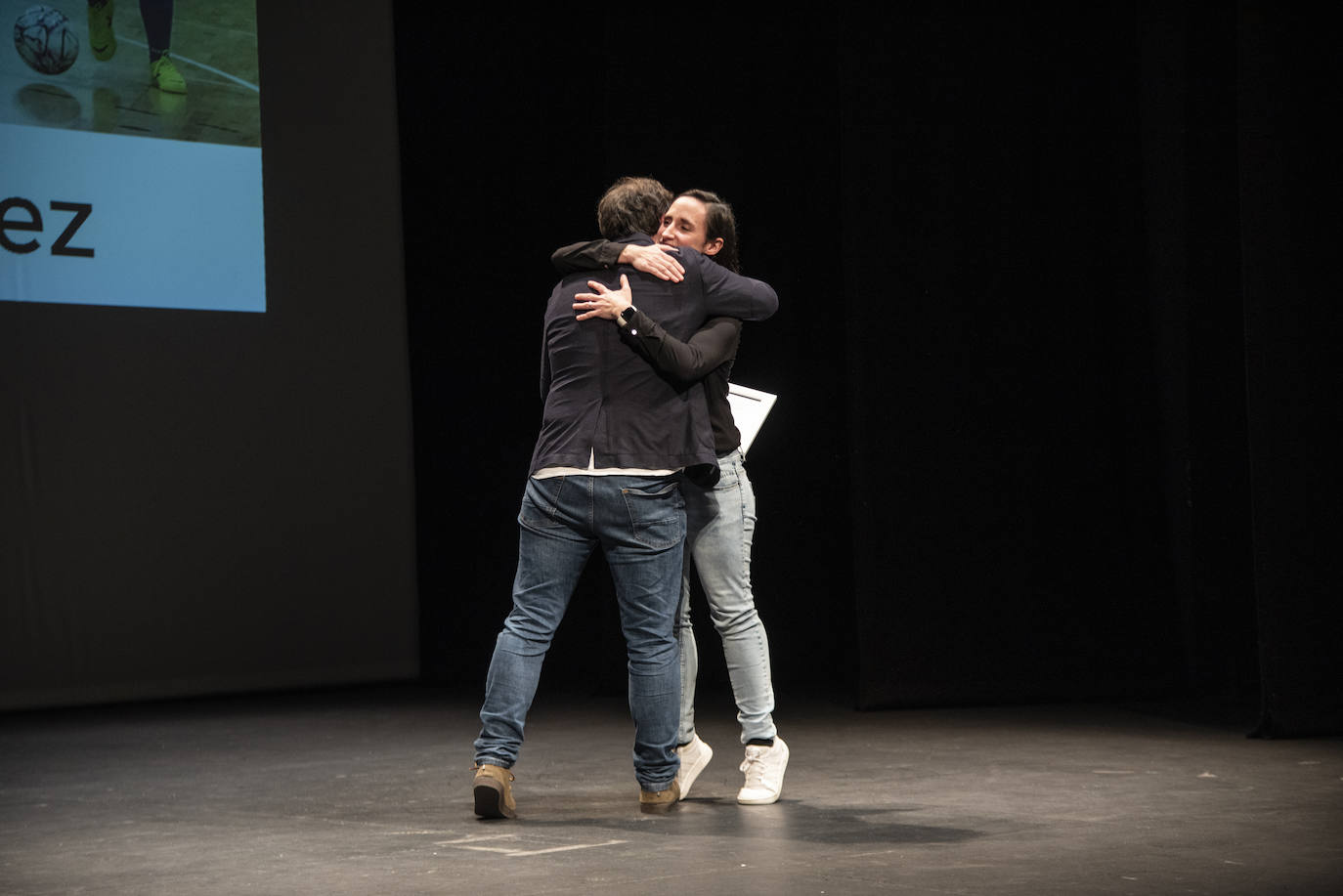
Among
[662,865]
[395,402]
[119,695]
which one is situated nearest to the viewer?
[662,865]

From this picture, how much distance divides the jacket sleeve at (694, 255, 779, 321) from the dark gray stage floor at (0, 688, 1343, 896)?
0.92 metres

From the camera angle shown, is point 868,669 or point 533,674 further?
point 868,669

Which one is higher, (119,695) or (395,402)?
(395,402)

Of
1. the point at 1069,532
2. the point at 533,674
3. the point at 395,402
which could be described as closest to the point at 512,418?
the point at 395,402

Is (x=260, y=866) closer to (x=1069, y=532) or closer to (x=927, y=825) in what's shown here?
(x=927, y=825)

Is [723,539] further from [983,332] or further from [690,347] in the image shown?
[983,332]

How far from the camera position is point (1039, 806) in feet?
9.55

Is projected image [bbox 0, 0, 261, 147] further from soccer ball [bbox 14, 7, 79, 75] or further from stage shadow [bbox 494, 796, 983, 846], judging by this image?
stage shadow [bbox 494, 796, 983, 846]

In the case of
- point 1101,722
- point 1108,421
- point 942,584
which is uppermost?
point 1108,421

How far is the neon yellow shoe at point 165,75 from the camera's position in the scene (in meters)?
4.94

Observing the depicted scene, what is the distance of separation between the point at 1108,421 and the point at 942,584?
0.74m

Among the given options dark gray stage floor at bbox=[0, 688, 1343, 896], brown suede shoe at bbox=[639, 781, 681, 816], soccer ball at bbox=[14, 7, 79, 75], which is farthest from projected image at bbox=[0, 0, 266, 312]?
brown suede shoe at bbox=[639, 781, 681, 816]

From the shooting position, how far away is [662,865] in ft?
7.80

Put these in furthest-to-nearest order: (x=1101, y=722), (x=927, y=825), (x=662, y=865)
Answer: (x=1101, y=722)
(x=927, y=825)
(x=662, y=865)
